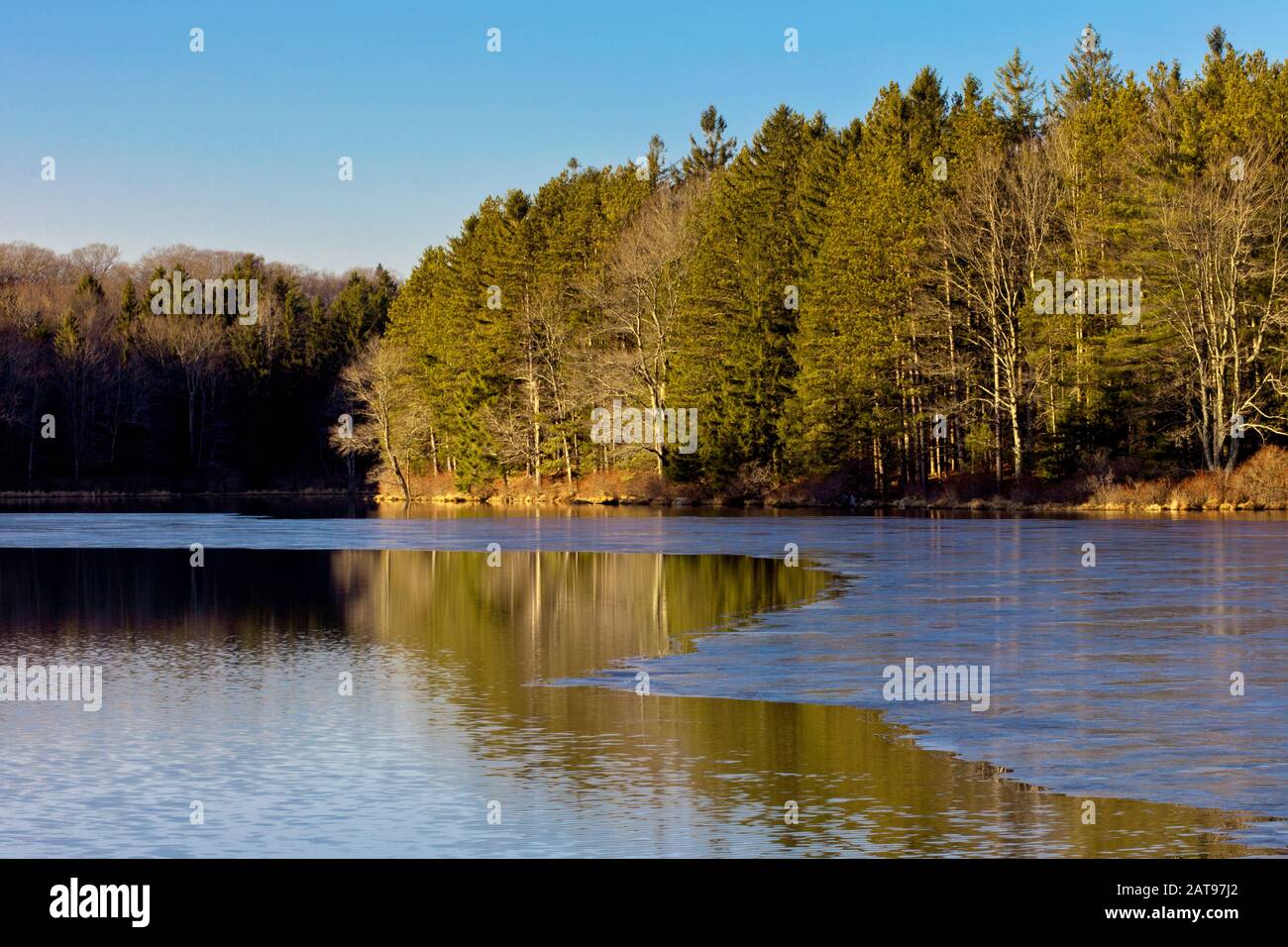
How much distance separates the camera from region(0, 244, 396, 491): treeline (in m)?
115

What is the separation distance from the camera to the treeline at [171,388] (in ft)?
378

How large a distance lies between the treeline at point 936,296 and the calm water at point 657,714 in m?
28.1

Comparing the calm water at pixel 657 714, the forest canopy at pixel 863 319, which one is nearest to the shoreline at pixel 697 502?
the forest canopy at pixel 863 319

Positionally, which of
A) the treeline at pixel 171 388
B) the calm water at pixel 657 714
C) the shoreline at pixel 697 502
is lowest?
the calm water at pixel 657 714

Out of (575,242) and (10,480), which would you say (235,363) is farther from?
(575,242)

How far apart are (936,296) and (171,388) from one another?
73.6 meters

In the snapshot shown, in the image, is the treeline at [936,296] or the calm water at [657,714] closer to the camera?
the calm water at [657,714]

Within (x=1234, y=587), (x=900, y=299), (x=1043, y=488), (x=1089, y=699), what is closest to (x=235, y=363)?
(x=900, y=299)

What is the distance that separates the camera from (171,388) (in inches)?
4884

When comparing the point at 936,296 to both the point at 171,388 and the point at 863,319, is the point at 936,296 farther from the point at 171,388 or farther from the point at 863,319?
the point at 171,388

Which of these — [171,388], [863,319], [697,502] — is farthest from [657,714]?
[171,388]

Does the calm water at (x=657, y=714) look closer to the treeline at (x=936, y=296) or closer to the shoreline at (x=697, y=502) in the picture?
the shoreline at (x=697, y=502)
